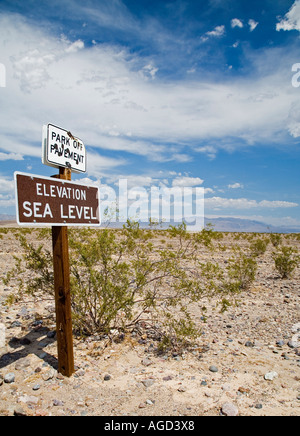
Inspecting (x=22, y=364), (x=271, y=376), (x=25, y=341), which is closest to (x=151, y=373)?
(x=271, y=376)

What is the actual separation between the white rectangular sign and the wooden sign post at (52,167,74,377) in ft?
0.58

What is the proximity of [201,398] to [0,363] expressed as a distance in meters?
2.93

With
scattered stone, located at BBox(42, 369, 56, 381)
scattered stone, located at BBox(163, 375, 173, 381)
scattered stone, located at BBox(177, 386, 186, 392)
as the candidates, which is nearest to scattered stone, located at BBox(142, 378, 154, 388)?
scattered stone, located at BBox(163, 375, 173, 381)

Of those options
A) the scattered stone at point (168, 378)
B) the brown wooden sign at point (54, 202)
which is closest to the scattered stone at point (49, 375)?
the scattered stone at point (168, 378)

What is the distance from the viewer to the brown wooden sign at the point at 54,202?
3281 mm

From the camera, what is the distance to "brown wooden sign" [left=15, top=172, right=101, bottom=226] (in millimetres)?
3281

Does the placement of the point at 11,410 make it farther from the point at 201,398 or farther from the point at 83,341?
the point at 201,398

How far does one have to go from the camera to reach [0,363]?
423 centimetres

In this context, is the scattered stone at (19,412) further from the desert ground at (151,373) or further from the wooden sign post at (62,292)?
the wooden sign post at (62,292)

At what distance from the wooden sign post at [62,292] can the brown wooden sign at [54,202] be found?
0.68 ft

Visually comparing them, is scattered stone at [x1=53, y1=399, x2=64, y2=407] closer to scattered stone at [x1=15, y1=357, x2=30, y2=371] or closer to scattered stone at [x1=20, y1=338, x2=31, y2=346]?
scattered stone at [x1=15, y1=357, x2=30, y2=371]

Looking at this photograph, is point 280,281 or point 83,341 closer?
point 83,341

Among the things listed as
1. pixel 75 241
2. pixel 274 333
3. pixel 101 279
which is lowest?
pixel 274 333
